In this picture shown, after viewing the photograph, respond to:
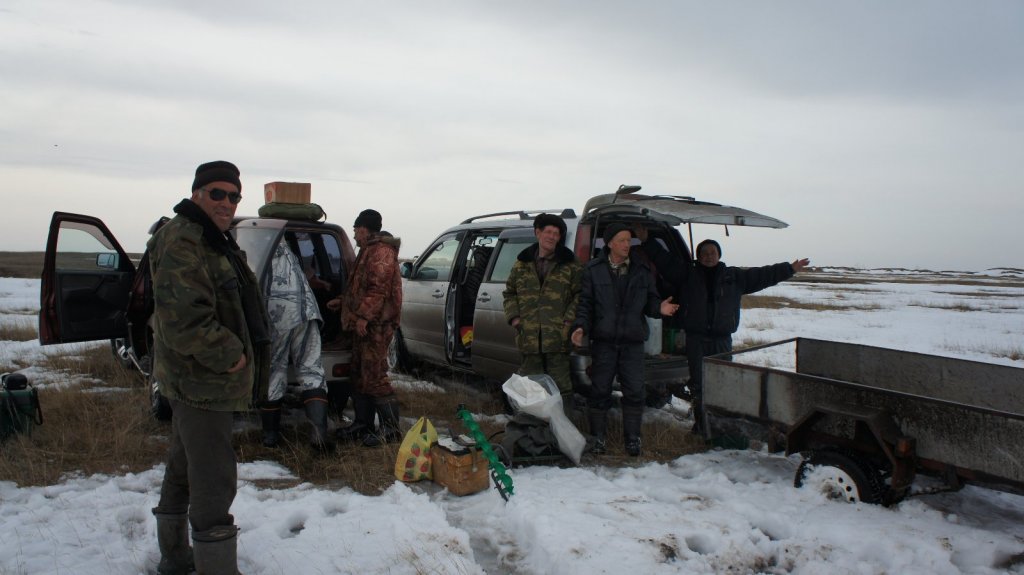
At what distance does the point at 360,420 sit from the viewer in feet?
16.3

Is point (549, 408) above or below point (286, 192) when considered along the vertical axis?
below

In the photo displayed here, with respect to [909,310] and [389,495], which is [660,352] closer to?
[389,495]

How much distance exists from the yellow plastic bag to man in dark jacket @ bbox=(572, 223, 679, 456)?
1319mm

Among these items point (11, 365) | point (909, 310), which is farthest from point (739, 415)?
point (909, 310)

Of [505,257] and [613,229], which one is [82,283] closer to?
[505,257]

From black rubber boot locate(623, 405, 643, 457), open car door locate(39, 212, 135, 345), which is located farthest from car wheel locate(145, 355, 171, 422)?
black rubber boot locate(623, 405, 643, 457)

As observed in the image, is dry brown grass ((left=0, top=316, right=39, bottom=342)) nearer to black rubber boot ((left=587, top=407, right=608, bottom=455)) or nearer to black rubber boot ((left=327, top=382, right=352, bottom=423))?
black rubber boot ((left=327, top=382, right=352, bottom=423))

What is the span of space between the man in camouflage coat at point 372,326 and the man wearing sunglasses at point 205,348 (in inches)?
81.2

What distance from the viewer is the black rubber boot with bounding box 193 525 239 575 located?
103 inches

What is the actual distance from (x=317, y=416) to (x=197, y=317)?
2287 millimetres

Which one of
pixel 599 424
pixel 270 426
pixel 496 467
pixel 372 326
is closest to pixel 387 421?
pixel 372 326

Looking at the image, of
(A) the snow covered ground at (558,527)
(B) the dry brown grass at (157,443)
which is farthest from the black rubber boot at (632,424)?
(A) the snow covered ground at (558,527)

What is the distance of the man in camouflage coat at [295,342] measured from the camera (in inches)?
180

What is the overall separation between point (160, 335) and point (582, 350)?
3.16 meters
